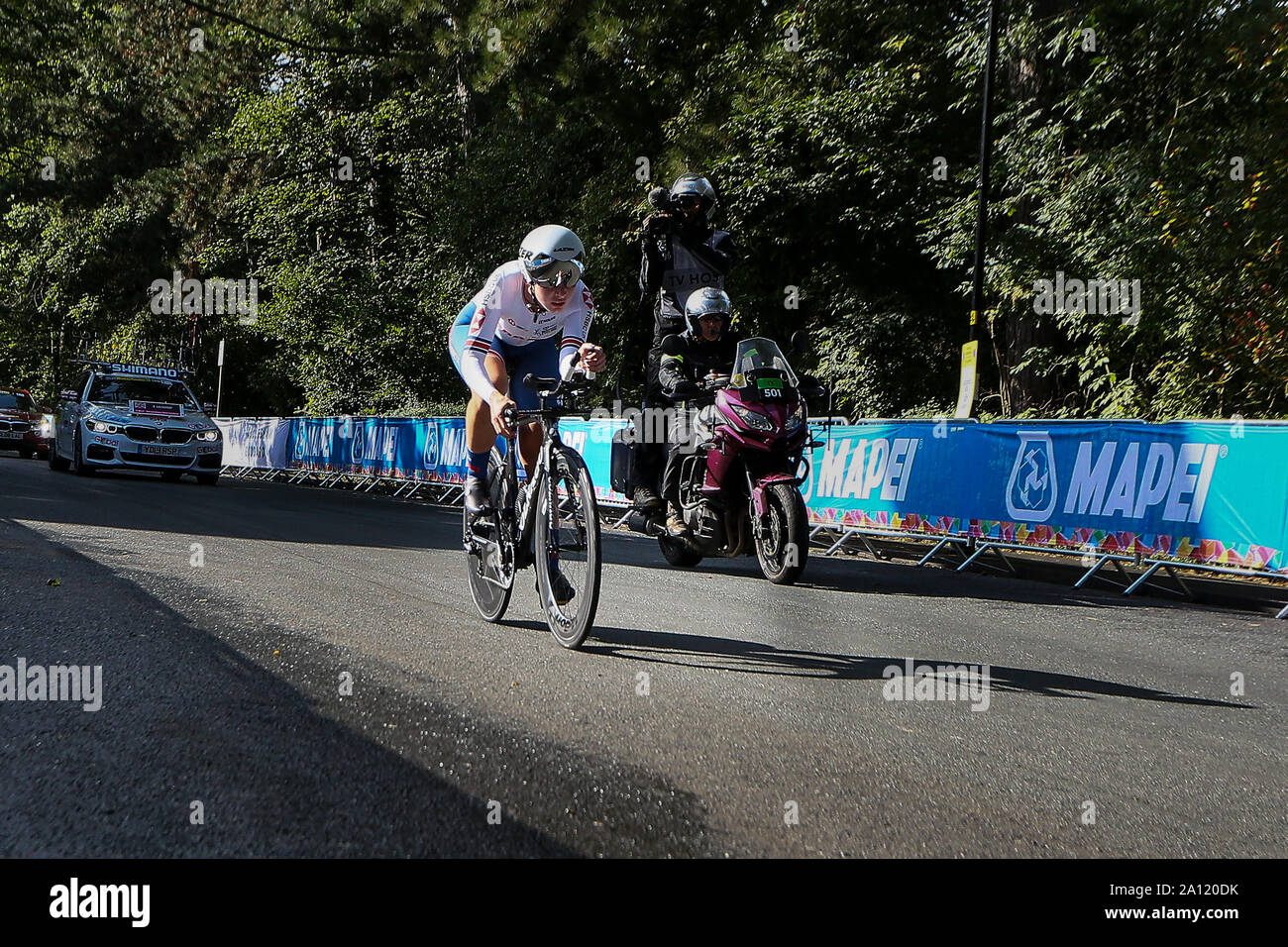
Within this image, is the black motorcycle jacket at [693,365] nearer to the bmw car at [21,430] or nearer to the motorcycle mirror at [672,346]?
the motorcycle mirror at [672,346]

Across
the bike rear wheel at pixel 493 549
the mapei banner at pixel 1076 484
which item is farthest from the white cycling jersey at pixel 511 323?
the mapei banner at pixel 1076 484

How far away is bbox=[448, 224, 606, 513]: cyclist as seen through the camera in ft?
19.2

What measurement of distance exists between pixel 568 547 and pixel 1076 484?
6.18 meters

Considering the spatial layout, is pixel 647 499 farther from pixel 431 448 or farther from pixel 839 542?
pixel 431 448

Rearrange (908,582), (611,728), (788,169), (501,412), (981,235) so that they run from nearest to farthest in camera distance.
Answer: (611,728), (501,412), (908,582), (981,235), (788,169)

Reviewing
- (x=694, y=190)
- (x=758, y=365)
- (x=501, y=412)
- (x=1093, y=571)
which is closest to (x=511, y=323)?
(x=501, y=412)

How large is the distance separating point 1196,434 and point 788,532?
334 centimetres

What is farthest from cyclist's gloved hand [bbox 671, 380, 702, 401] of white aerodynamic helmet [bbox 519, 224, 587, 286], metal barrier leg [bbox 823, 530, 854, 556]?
metal barrier leg [bbox 823, 530, 854, 556]

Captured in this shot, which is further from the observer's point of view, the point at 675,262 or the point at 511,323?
the point at 675,262

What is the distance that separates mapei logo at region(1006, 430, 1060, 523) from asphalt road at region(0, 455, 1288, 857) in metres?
2.46

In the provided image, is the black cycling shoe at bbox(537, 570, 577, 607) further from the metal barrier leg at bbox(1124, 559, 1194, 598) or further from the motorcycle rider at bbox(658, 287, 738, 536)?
the metal barrier leg at bbox(1124, 559, 1194, 598)

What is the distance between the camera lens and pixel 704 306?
9.52 meters

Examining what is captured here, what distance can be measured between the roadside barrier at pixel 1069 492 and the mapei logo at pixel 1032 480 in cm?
1

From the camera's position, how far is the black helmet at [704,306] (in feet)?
31.2
